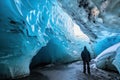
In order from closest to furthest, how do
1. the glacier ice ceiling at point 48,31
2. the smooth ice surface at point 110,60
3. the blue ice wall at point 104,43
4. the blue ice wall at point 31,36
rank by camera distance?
the blue ice wall at point 31,36 < the glacier ice ceiling at point 48,31 < the smooth ice surface at point 110,60 < the blue ice wall at point 104,43

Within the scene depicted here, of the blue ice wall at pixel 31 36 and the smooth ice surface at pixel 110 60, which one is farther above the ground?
the blue ice wall at pixel 31 36

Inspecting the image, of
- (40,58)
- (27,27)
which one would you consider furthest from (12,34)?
(40,58)

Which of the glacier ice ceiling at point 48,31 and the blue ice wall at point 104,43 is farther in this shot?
the blue ice wall at point 104,43

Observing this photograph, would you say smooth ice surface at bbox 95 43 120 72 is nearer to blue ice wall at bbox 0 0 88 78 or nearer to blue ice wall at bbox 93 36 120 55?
blue ice wall at bbox 0 0 88 78

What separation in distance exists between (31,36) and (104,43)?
8.64m

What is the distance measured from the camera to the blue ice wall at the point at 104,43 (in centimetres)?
1969

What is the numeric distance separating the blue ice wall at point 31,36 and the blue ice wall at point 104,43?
6.70 feet

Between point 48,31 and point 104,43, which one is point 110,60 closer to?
point 48,31

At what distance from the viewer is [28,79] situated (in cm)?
1070

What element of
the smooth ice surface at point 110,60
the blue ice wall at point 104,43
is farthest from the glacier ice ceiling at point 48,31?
the smooth ice surface at point 110,60

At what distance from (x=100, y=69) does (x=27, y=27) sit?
405 centimetres

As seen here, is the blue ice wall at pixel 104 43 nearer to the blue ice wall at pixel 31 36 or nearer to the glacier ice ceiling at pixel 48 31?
the glacier ice ceiling at pixel 48 31

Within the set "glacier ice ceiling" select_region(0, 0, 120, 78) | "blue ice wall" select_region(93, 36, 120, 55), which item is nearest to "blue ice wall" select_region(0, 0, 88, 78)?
"glacier ice ceiling" select_region(0, 0, 120, 78)

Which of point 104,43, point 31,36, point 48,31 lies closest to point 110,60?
point 31,36
